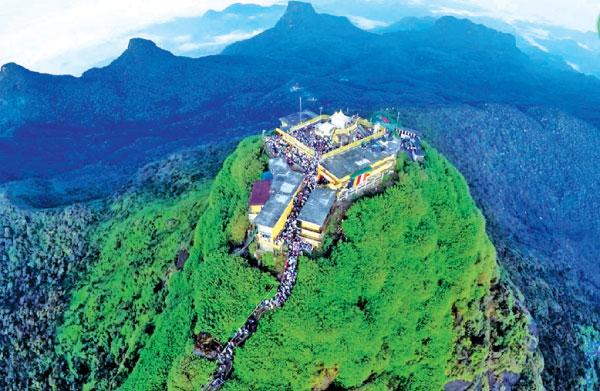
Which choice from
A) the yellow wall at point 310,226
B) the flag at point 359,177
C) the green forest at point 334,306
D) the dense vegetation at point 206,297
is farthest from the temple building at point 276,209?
the flag at point 359,177

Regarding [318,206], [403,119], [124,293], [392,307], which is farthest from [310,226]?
[403,119]

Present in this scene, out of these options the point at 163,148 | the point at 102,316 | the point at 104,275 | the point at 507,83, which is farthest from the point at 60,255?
the point at 507,83

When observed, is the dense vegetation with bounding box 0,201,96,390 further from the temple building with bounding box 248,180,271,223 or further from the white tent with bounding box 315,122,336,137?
the white tent with bounding box 315,122,336,137

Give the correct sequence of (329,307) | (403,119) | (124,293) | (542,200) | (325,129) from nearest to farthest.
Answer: (329,307) → (325,129) → (124,293) → (542,200) → (403,119)

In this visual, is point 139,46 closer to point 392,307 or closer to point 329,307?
point 329,307

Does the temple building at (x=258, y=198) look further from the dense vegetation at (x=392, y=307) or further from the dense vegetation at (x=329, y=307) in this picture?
the dense vegetation at (x=392, y=307)

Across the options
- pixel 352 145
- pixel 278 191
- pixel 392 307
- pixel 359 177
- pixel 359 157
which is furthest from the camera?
pixel 352 145
